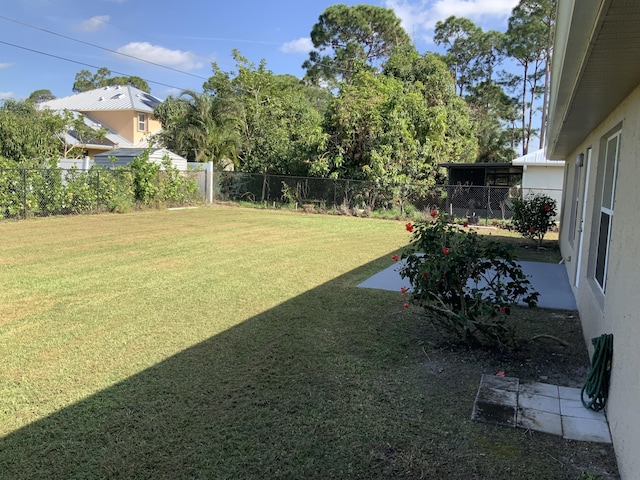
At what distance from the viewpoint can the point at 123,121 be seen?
3098cm

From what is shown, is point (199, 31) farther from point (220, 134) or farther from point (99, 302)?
point (99, 302)

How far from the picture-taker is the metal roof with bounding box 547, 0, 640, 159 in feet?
6.18

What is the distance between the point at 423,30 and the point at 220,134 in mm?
20469

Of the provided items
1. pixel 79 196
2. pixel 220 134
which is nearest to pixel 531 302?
pixel 79 196

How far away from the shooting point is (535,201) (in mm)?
11320

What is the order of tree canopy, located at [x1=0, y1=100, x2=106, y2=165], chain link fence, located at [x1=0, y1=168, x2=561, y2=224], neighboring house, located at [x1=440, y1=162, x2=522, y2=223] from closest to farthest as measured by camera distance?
chain link fence, located at [x1=0, y1=168, x2=561, y2=224] → neighboring house, located at [x1=440, y1=162, x2=522, y2=223] → tree canopy, located at [x1=0, y1=100, x2=106, y2=165]

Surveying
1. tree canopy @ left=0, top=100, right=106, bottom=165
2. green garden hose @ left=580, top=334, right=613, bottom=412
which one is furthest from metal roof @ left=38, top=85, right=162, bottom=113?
green garden hose @ left=580, top=334, right=613, bottom=412

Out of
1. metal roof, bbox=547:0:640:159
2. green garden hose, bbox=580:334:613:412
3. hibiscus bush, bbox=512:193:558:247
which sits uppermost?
metal roof, bbox=547:0:640:159

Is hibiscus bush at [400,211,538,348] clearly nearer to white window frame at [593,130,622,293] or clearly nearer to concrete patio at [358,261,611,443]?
concrete patio at [358,261,611,443]

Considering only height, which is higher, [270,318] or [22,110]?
[22,110]

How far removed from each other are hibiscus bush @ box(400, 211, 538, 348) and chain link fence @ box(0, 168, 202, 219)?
41.8ft

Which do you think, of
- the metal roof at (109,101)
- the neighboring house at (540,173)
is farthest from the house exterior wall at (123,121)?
the neighboring house at (540,173)

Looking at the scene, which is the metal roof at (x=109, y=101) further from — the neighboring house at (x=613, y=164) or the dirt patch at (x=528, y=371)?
the neighboring house at (x=613, y=164)

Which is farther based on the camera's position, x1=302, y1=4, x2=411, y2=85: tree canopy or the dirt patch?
x1=302, y1=4, x2=411, y2=85: tree canopy
